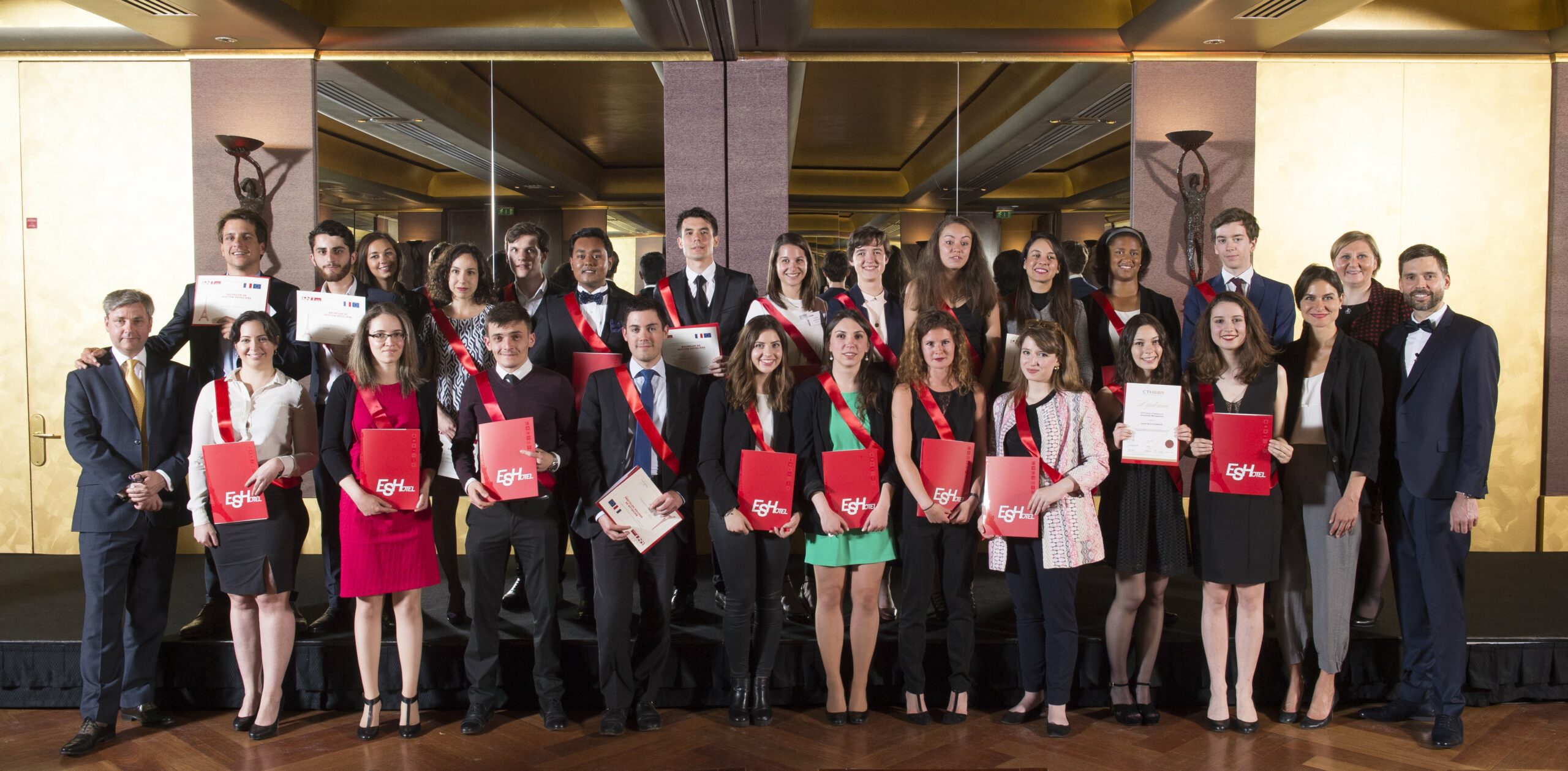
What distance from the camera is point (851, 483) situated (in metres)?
3.03

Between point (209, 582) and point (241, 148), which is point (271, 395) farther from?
point (241, 148)

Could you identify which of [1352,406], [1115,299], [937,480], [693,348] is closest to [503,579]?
[693,348]

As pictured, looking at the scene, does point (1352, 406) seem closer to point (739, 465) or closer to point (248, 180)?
point (739, 465)

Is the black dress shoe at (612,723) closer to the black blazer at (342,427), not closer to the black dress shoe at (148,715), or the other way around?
the black blazer at (342,427)

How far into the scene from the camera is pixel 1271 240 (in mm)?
5023

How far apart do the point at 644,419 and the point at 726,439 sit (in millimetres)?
290

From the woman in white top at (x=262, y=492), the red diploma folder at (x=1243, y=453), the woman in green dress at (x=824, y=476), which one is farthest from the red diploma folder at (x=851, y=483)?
the woman in white top at (x=262, y=492)

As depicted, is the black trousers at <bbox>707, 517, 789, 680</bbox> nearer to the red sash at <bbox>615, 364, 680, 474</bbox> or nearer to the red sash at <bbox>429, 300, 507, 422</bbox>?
the red sash at <bbox>615, 364, 680, 474</bbox>

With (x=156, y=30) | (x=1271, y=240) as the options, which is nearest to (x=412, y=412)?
(x=156, y=30)

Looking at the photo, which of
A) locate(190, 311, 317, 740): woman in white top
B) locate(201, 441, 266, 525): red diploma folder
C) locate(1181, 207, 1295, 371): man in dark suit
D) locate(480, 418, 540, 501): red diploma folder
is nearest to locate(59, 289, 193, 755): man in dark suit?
locate(190, 311, 317, 740): woman in white top

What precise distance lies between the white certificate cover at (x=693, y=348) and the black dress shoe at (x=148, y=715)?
2269mm

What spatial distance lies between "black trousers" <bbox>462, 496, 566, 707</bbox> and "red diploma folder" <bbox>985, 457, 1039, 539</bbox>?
1.52 m

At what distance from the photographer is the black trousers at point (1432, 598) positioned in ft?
10.1

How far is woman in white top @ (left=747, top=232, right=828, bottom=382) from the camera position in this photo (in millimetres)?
3398
